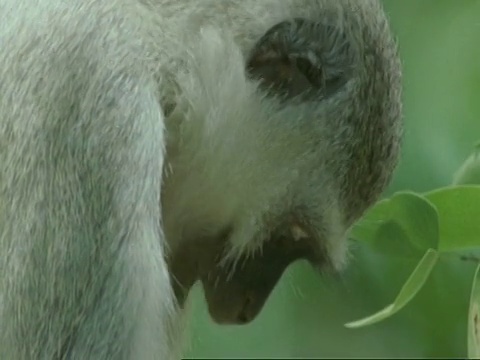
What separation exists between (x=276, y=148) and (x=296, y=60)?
0.10 meters

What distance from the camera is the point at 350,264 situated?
57.9 inches

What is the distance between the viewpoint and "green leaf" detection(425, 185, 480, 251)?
1.16 metres

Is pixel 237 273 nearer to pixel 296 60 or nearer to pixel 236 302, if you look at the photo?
pixel 236 302

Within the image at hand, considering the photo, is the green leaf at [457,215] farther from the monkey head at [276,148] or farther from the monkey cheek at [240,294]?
the monkey cheek at [240,294]

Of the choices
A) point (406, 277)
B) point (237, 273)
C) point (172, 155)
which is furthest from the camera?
point (406, 277)

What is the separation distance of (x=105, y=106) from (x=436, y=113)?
56 cm

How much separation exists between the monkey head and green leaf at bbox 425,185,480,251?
4.1 inches

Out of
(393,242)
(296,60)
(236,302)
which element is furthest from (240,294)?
(296,60)

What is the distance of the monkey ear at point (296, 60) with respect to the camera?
3.76ft

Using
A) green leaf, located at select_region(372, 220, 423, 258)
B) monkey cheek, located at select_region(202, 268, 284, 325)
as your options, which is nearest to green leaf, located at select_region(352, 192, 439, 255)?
green leaf, located at select_region(372, 220, 423, 258)

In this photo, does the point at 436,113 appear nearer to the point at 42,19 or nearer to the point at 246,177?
the point at 246,177

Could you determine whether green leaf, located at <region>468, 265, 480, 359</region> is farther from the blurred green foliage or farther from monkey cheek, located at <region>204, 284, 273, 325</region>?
monkey cheek, located at <region>204, 284, 273, 325</region>

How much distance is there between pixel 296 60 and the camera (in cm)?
116

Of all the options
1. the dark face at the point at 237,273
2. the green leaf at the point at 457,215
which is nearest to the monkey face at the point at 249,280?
the dark face at the point at 237,273
